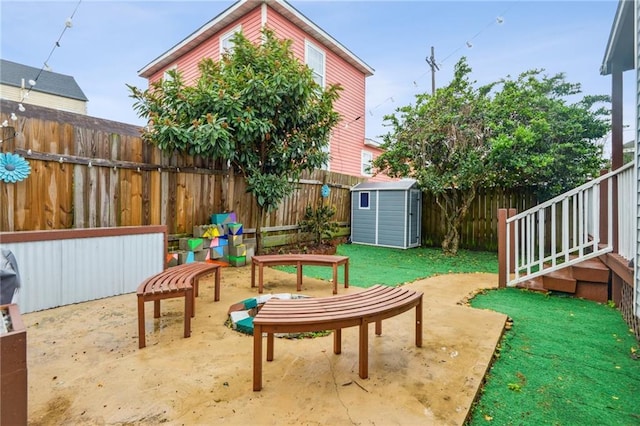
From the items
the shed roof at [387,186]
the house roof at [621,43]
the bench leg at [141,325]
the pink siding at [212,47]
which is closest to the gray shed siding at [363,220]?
the shed roof at [387,186]

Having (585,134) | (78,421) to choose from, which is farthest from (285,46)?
(585,134)

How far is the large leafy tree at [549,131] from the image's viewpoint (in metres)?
6.02

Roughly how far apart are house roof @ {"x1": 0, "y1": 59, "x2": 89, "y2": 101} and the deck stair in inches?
799

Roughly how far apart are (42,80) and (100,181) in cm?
1695

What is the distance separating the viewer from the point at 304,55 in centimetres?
958

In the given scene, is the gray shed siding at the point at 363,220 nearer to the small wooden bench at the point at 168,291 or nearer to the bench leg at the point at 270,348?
the small wooden bench at the point at 168,291

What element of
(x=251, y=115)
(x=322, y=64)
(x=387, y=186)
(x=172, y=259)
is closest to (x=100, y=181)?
(x=172, y=259)

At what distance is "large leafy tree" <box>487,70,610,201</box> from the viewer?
19.7ft

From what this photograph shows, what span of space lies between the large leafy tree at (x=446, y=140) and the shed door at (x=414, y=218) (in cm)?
93

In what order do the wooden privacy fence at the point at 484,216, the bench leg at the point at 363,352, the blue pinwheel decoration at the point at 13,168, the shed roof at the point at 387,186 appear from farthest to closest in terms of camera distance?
the shed roof at the point at 387,186, the wooden privacy fence at the point at 484,216, the blue pinwheel decoration at the point at 13,168, the bench leg at the point at 363,352

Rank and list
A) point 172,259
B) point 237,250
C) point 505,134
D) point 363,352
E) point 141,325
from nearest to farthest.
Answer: point 363,352, point 141,325, point 172,259, point 237,250, point 505,134

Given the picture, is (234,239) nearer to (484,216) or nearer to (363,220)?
(363,220)

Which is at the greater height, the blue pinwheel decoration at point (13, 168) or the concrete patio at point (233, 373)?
the blue pinwheel decoration at point (13, 168)

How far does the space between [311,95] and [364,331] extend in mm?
4821
